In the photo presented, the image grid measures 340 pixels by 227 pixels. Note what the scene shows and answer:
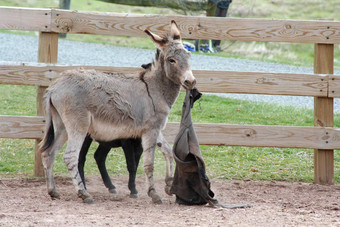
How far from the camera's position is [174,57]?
5.55 m

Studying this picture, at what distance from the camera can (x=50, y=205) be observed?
200 inches

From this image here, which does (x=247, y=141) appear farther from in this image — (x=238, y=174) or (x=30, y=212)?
(x=30, y=212)

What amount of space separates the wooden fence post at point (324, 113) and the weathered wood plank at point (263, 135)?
15 centimetres

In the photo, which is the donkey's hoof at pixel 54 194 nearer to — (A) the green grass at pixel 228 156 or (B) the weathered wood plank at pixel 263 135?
(A) the green grass at pixel 228 156

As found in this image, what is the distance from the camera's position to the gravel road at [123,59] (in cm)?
1325

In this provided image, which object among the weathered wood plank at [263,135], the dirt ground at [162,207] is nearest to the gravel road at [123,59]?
the weathered wood plank at [263,135]

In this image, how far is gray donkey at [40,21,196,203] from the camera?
211 inches

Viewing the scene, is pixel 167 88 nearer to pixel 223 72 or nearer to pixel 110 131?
pixel 110 131

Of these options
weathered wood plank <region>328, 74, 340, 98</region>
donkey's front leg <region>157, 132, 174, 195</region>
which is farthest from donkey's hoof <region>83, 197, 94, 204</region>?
weathered wood plank <region>328, 74, 340, 98</region>

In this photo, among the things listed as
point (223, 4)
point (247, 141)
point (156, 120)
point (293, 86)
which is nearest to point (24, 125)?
point (156, 120)

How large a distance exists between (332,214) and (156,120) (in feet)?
6.83

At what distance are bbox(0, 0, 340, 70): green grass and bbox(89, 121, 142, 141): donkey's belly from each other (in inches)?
542

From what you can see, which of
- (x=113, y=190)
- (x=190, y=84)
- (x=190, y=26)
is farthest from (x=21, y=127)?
(x=190, y=26)

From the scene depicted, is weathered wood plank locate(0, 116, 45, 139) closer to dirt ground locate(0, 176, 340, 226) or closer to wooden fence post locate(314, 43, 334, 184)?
dirt ground locate(0, 176, 340, 226)
